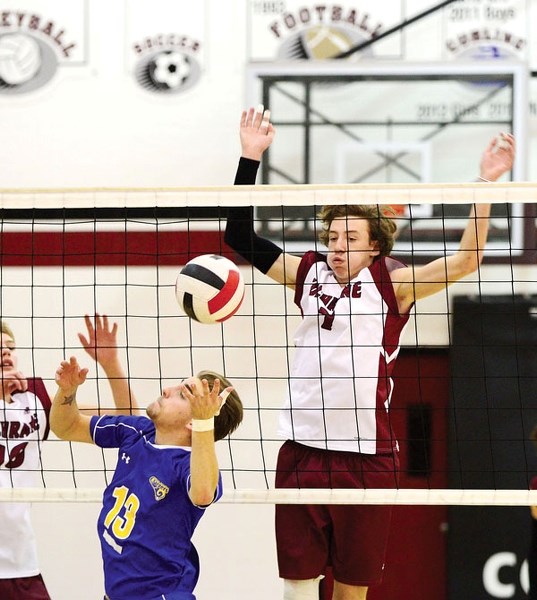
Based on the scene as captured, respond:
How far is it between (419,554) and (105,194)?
368 cm

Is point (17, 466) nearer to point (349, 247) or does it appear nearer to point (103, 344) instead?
point (103, 344)

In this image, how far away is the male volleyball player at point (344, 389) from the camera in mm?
3857

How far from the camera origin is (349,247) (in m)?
3.99

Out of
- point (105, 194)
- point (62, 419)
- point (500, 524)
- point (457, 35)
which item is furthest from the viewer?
point (457, 35)

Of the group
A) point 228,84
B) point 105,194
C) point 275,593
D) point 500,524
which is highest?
point 228,84

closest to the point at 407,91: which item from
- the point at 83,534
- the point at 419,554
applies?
the point at 419,554

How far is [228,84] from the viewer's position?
6648 mm

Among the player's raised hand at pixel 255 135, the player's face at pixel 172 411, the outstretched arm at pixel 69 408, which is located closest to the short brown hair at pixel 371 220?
the player's raised hand at pixel 255 135

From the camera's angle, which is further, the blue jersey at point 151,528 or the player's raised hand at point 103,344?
the player's raised hand at point 103,344

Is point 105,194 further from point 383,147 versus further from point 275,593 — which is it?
point 275,593

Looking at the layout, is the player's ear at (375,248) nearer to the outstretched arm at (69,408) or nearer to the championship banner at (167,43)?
the outstretched arm at (69,408)

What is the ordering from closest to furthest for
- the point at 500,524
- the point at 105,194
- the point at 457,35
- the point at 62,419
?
the point at 62,419 → the point at 105,194 → the point at 500,524 → the point at 457,35

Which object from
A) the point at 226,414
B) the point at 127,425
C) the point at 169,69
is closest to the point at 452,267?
the point at 226,414

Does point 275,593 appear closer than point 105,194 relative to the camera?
No
